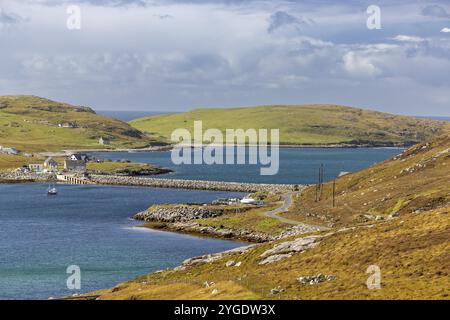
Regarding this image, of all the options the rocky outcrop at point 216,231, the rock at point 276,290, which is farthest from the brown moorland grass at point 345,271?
the rocky outcrop at point 216,231

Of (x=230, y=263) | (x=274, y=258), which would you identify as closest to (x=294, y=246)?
(x=274, y=258)

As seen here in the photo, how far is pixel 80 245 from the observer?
364 ft

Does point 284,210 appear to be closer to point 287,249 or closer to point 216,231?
point 216,231

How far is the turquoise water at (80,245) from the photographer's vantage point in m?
84.4

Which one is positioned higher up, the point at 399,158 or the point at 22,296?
the point at 399,158

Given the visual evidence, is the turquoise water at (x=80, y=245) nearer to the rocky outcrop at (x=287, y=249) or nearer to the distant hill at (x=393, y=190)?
the rocky outcrop at (x=287, y=249)

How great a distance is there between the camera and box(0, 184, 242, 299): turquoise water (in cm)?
8444

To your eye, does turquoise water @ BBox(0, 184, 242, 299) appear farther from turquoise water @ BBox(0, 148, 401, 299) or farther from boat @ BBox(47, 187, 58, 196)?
boat @ BBox(47, 187, 58, 196)

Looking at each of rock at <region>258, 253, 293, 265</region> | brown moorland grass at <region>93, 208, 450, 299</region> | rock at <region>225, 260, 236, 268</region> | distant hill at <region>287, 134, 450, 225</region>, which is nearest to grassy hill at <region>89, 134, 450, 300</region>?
brown moorland grass at <region>93, 208, 450, 299</region>

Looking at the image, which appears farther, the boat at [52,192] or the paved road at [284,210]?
the boat at [52,192]
